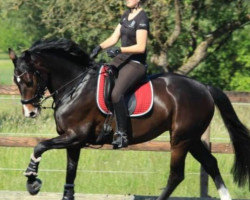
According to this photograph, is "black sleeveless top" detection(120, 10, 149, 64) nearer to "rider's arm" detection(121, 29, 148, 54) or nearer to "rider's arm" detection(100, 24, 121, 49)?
"rider's arm" detection(121, 29, 148, 54)

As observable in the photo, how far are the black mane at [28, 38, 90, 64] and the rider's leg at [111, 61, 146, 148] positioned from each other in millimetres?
471

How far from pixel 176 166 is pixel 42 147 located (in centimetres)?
146

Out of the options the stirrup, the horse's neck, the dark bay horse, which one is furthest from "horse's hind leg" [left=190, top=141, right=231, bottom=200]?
the horse's neck

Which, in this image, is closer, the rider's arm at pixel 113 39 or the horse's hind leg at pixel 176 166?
the rider's arm at pixel 113 39

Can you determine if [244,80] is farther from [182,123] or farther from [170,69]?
[182,123]

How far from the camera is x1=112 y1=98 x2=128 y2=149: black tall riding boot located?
630cm

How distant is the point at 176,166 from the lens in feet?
22.1

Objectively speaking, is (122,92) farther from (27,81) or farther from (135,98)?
(27,81)

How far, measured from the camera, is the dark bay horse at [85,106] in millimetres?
6242

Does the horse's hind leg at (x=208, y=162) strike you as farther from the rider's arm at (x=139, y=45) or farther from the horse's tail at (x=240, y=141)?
the rider's arm at (x=139, y=45)

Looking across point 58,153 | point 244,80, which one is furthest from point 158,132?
point 244,80

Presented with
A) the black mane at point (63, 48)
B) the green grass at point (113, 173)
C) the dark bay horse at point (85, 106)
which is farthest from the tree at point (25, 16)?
the dark bay horse at point (85, 106)

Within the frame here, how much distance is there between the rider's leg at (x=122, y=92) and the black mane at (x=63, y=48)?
47cm

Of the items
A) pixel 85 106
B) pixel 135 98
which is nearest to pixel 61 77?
pixel 85 106
